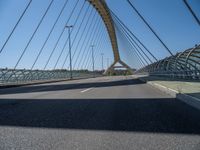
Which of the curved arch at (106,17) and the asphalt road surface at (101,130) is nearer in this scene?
the asphalt road surface at (101,130)

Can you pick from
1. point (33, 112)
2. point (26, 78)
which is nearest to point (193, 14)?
point (33, 112)

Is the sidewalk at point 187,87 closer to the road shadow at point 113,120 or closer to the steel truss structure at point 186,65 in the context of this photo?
the steel truss structure at point 186,65

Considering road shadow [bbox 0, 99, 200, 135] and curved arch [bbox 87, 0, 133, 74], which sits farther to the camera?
curved arch [bbox 87, 0, 133, 74]

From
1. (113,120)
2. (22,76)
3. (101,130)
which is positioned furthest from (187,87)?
(22,76)

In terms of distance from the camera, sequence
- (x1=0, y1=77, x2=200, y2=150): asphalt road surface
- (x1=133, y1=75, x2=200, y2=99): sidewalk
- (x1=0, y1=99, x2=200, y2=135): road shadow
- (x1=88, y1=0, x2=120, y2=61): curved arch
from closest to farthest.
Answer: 1. (x1=0, y1=77, x2=200, y2=150): asphalt road surface
2. (x1=0, y1=99, x2=200, y2=135): road shadow
3. (x1=133, y1=75, x2=200, y2=99): sidewalk
4. (x1=88, y1=0, x2=120, y2=61): curved arch

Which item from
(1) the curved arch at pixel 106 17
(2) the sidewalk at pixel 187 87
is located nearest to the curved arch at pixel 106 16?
(1) the curved arch at pixel 106 17

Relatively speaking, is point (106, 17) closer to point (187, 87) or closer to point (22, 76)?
point (22, 76)

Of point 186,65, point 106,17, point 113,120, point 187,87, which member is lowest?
point 113,120

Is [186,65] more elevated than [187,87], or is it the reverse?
[186,65]

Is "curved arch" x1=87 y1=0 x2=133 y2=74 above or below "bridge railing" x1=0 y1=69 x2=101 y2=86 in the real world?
above

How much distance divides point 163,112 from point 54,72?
47476 millimetres

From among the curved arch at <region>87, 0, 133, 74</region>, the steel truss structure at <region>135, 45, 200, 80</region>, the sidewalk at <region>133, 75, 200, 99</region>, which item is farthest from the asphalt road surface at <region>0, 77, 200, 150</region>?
the curved arch at <region>87, 0, 133, 74</region>

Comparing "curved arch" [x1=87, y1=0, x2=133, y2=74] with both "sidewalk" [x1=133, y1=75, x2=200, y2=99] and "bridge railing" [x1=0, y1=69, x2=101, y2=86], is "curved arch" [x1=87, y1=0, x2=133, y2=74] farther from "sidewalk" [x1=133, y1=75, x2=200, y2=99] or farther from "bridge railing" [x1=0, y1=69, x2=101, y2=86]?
"sidewalk" [x1=133, y1=75, x2=200, y2=99]

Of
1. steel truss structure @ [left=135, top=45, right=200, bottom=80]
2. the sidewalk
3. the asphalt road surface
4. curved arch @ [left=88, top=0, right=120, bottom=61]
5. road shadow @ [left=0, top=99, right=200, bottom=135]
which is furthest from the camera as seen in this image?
curved arch @ [left=88, top=0, right=120, bottom=61]
